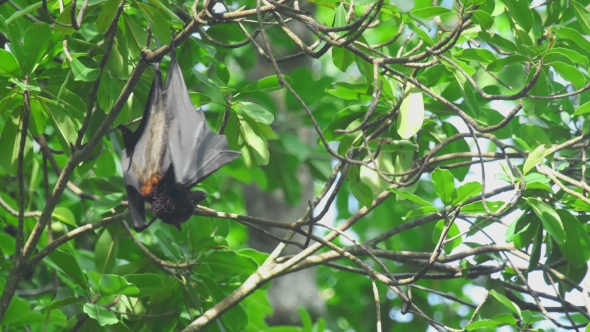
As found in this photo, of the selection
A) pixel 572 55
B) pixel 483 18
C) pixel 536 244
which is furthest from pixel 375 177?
pixel 572 55

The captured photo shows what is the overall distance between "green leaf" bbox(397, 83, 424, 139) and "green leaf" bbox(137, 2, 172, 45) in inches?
45.1

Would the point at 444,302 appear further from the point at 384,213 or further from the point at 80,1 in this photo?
the point at 80,1

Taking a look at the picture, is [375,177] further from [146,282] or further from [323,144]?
[146,282]

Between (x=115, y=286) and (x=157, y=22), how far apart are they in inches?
48.5

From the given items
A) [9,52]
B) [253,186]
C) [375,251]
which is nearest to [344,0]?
[375,251]

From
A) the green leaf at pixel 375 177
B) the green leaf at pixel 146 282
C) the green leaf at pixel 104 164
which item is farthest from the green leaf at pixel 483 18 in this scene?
the green leaf at pixel 104 164

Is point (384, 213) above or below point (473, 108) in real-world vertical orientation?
below

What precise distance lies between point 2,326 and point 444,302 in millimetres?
5956

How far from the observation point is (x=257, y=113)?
3.45 meters

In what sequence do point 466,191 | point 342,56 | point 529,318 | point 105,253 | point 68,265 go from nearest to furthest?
1. point 529,318
2. point 466,191
3. point 68,265
4. point 342,56
5. point 105,253

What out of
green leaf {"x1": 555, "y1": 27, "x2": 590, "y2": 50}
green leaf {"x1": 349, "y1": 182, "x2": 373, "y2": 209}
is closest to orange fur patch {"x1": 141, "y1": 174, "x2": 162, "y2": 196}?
green leaf {"x1": 349, "y1": 182, "x2": 373, "y2": 209}

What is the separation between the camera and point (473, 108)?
11.4 feet

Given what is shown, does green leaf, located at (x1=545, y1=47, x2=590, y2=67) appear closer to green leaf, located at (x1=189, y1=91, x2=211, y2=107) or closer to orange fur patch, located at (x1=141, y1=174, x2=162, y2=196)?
green leaf, located at (x1=189, y1=91, x2=211, y2=107)

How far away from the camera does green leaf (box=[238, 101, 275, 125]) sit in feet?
11.1
